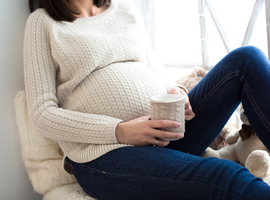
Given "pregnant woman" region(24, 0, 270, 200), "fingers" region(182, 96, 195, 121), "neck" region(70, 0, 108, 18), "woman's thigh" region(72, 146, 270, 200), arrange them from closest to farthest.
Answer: "woman's thigh" region(72, 146, 270, 200)
"pregnant woman" region(24, 0, 270, 200)
"fingers" region(182, 96, 195, 121)
"neck" region(70, 0, 108, 18)

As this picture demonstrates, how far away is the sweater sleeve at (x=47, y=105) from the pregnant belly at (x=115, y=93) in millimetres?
54

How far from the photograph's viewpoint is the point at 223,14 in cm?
192

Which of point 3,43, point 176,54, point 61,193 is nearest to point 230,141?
Result: point 61,193

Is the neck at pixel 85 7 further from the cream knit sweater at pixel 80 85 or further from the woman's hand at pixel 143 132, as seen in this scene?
the woman's hand at pixel 143 132

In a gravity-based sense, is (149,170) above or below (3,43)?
below

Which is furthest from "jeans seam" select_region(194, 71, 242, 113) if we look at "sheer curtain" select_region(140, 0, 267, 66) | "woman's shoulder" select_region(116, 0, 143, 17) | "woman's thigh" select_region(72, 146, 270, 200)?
"sheer curtain" select_region(140, 0, 267, 66)

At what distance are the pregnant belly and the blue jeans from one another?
6.8 inches

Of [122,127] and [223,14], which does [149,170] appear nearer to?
[122,127]

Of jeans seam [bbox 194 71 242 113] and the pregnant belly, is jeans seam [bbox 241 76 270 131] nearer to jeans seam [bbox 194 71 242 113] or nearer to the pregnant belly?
jeans seam [bbox 194 71 242 113]

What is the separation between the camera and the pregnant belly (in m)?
0.93

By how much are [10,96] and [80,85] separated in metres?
0.33

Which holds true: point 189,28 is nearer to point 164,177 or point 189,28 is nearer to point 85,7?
point 85,7

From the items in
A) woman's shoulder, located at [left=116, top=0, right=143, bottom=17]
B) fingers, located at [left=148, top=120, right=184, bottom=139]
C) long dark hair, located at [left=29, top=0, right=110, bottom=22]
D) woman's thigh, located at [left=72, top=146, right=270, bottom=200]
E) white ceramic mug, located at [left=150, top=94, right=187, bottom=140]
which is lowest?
woman's thigh, located at [left=72, top=146, right=270, bottom=200]

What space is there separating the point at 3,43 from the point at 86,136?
0.58 metres
